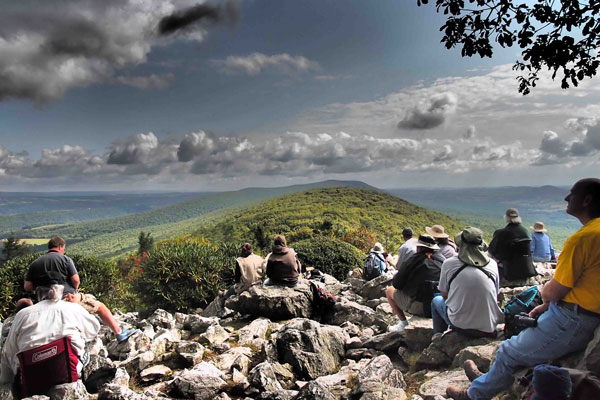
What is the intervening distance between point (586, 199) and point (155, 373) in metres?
5.69

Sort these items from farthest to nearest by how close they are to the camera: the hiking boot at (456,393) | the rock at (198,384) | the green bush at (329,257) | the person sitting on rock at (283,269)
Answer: the green bush at (329,257)
the person sitting on rock at (283,269)
the rock at (198,384)
the hiking boot at (456,393)

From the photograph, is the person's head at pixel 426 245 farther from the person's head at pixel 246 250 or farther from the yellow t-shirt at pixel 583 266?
the person's head at pixel 246 250

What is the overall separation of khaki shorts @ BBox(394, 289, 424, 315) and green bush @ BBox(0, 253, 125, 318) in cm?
837

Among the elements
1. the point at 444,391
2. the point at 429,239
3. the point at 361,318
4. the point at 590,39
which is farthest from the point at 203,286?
the point at 590,39

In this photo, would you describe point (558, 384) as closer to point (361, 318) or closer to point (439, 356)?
point (439, 356)

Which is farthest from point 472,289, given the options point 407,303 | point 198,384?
point 198,384

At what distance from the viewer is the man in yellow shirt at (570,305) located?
3.01 meters

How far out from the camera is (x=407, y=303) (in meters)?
6.32

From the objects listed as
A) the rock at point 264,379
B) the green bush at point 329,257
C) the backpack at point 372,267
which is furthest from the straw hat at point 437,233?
the green bush at point 329,257

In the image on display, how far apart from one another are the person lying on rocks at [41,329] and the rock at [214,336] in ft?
7.25

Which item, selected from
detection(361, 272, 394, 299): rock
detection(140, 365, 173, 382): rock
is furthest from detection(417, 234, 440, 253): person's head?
detection(140, 365, 173, 382): rock

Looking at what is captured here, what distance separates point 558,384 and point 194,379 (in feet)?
13.2

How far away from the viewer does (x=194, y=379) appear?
470 cm

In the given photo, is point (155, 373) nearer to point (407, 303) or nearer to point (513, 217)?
point (407, 303)
